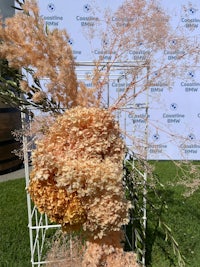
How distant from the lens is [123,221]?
0.58 m

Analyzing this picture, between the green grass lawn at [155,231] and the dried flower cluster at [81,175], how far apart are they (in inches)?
25.8

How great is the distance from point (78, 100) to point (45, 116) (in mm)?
92

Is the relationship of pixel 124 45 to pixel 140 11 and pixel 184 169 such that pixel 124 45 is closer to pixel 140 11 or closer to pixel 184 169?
pixel 140 11

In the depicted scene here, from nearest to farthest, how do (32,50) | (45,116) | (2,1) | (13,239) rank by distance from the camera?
(32,50) < (45,116) < (13,239) < (2,1)

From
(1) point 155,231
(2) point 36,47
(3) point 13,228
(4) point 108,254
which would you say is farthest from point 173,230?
(2) point 36,47

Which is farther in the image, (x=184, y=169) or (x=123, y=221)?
(x=184, y=169)

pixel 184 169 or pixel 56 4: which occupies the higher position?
pixel 56 4

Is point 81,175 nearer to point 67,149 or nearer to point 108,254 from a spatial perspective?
point 67,149

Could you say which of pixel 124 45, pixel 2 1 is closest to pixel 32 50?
pixel 124 45

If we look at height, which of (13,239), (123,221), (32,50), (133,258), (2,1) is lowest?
(13,239)

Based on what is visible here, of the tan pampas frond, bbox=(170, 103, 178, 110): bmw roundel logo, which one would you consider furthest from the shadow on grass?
bbox=(170, 103, 178, 110): bmw roundel logo

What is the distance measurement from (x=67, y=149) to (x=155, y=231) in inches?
57.7

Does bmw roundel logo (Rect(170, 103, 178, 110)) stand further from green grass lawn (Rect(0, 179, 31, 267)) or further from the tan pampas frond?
the tan pampas frond

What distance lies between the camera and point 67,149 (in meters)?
0.58
